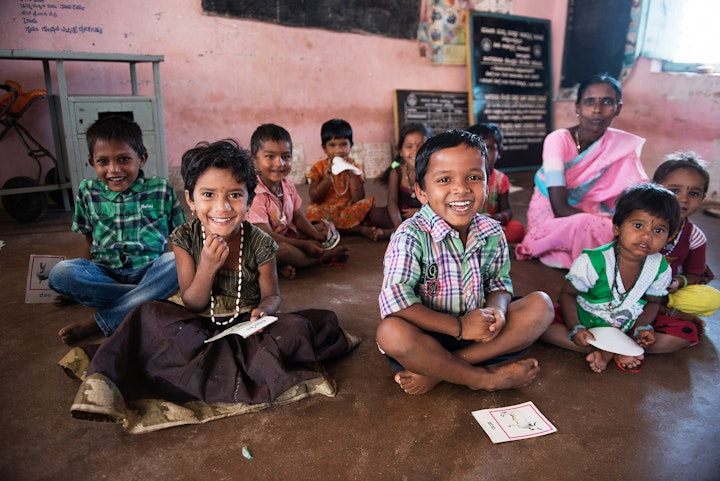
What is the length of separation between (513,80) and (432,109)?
1.25 meters

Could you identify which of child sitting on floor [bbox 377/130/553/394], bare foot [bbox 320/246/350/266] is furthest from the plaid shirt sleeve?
bare foot [bbox 320/246/350/266]

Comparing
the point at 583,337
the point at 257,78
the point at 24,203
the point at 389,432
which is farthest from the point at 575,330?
the point at 257,78

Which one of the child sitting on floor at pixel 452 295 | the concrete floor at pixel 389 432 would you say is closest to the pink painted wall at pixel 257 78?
the concrete floor at pixel 389 432

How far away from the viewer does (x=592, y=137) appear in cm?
297

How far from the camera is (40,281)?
2207 mm

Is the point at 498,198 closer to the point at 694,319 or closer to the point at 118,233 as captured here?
the point at 694,319

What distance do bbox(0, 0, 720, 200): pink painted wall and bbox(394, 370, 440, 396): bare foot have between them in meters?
3.85

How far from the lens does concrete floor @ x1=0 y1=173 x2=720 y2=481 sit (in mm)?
1307

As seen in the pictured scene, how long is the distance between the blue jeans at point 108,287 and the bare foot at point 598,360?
1624 millimetres

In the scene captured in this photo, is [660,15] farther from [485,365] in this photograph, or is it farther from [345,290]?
[485,365]

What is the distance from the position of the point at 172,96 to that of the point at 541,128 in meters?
4.80

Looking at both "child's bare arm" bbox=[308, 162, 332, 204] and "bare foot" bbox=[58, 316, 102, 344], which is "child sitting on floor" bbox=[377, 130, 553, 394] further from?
"child's bare arm" bbox=[308, 162, 332, 204]

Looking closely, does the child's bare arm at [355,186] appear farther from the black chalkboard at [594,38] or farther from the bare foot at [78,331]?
the black chalkboard at [594,38]

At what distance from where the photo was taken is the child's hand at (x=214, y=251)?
1.60 m
